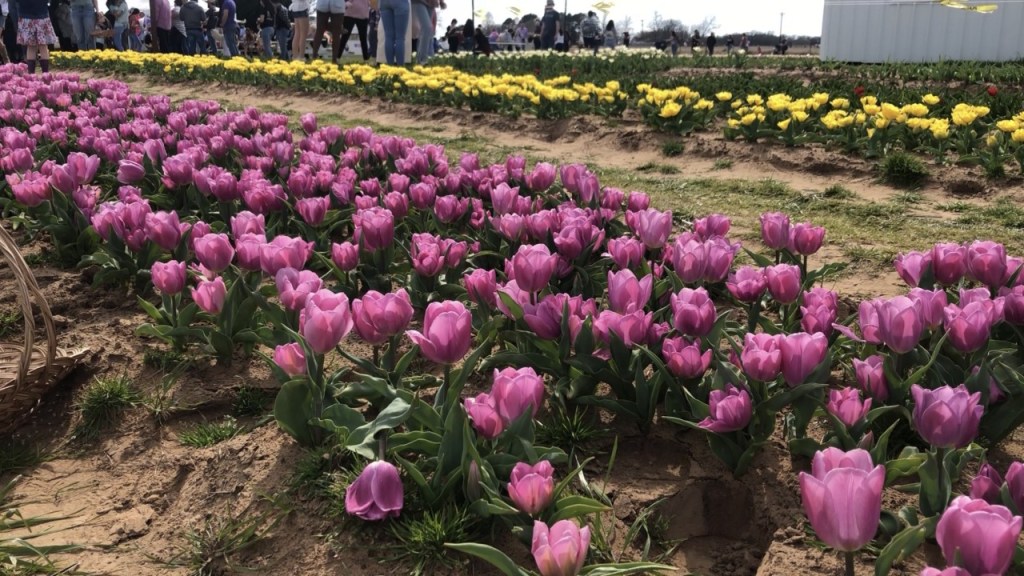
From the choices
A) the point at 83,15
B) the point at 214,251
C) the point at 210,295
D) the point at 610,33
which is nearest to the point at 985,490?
the point at 210,295

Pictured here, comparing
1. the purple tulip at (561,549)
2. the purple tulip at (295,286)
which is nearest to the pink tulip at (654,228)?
the purple tulip at (295,286)

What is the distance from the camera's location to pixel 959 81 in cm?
1168

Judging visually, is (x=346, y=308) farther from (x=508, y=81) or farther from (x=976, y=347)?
(x=508, y=81)

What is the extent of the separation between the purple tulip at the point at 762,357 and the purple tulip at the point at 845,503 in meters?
0.59

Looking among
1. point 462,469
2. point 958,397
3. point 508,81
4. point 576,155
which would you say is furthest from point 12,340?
point 508,81

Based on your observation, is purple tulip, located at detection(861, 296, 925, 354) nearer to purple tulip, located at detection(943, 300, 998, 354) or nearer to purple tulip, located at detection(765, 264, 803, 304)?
purple tulip, located at detection(943, 300, 998, 354)

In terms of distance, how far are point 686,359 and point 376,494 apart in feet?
2.75

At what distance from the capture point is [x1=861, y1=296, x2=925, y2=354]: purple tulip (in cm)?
193

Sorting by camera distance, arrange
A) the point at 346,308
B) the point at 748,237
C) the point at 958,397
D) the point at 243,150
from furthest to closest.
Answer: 1. the point at 243,150
2. the point at 748,237
3. the point at 346,308
4. the point at 958,397

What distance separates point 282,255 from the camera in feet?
8.39

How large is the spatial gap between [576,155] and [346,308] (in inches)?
227

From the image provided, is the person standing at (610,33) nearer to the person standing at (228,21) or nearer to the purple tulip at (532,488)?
the person standing at (228,21)

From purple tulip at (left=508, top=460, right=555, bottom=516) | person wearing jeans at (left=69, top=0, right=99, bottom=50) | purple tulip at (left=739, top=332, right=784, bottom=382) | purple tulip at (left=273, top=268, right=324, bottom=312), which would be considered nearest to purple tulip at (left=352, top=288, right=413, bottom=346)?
purple tulip at (left=273, top=268, right=324, bottom=312)

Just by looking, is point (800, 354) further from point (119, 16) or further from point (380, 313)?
point (119, 16)
